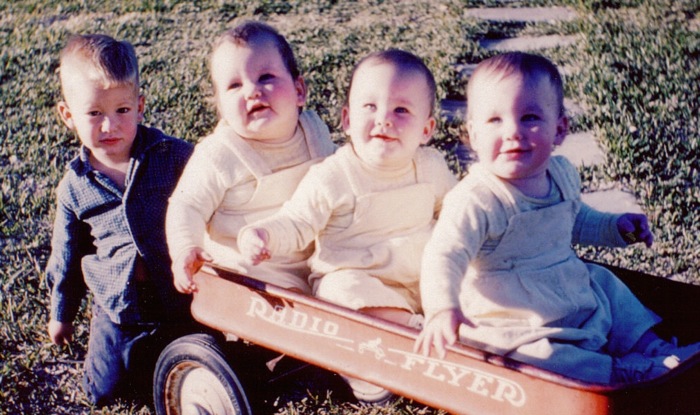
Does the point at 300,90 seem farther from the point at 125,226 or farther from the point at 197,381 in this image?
the point at 197,381

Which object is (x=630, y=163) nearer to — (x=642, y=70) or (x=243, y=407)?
(x=642, y=70)

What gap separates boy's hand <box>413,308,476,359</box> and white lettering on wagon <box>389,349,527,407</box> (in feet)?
0.19

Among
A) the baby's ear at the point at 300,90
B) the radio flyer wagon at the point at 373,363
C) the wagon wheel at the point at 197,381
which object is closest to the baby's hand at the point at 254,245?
the radio flyer wagon at the point at 373,363

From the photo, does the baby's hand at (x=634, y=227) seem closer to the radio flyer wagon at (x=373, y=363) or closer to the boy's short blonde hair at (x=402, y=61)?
the radio flyer wagon at (x=373, y=363)

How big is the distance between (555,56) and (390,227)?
3.96 meters

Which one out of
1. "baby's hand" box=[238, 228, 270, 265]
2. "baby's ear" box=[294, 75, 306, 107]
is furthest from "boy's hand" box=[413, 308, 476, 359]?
"baby's ear" box=[294, 75, 306, 107]

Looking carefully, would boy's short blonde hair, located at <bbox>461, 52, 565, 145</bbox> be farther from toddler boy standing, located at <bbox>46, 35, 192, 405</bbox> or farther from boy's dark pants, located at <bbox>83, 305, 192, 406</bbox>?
boy's dark pants, located at <bbox>83, 305, 192, 406</bbox>

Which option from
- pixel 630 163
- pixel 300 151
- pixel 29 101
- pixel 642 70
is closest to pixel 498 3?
pixel 642 70

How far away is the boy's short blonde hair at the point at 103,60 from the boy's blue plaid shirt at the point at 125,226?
275mm

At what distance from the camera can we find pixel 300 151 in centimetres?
306

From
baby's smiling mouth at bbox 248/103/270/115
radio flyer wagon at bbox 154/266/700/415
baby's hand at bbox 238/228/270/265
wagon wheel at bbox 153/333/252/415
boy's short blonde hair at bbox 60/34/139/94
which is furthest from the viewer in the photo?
boy's short blonde hair at bbox 60/34/139/94

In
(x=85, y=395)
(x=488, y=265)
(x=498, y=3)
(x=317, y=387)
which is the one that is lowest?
(x=85, y=395)

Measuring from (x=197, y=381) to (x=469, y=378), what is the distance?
1.14m

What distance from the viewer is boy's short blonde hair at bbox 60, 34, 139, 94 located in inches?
118
